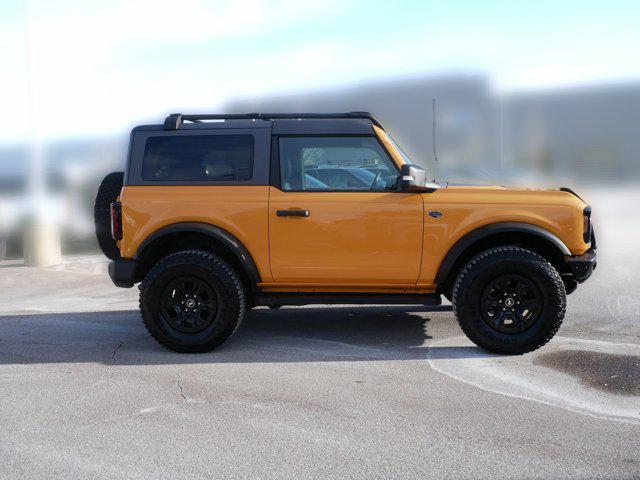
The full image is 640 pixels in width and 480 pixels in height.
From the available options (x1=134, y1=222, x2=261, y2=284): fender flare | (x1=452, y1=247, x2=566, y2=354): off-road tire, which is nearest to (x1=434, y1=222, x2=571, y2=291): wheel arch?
(x1=452, y1=247, x2=566, y2=354): off-road tire

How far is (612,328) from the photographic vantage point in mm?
6688

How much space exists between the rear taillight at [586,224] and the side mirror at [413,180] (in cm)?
123

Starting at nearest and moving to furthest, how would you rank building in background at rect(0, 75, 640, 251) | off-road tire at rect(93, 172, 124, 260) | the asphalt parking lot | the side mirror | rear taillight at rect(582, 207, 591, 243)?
the asphalt parking lot → the side mirror → rear taillight at rect(582, 207, 591, 243) → off-road tire at rect(93, 172, 124, 260) → building in background at rect(0, 75, 640, 251)

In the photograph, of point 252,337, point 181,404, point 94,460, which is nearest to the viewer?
point 94,460

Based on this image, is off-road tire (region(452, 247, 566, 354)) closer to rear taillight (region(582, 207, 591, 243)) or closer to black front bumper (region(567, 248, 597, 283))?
black front bumper (region(567, 248, 597, 283))

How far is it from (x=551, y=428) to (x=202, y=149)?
3.53 metres

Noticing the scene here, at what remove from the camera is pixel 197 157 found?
19.7 feet

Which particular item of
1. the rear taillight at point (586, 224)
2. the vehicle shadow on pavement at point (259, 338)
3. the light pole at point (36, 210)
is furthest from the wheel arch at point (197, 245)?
the light pole at point (36, 210)

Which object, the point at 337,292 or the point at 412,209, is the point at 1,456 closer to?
the point at 337,292

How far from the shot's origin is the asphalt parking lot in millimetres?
3686

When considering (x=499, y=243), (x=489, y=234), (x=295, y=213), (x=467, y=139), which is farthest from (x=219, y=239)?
(x=467, y=139)

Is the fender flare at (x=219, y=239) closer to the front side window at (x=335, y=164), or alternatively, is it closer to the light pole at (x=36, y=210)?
the front side window at (x=335, y=164)

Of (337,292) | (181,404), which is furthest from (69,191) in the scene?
(181,404)

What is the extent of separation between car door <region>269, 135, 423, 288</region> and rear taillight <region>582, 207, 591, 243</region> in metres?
1.31
